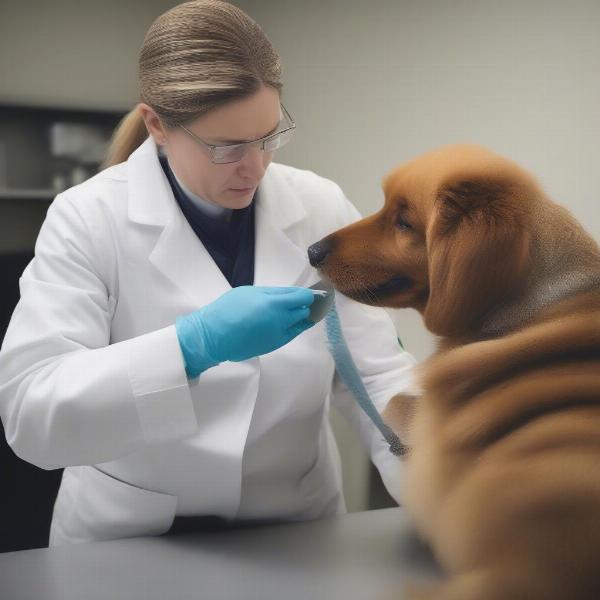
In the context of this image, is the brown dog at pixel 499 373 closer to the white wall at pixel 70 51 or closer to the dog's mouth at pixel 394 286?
the dog's mouth at pixel 394 286

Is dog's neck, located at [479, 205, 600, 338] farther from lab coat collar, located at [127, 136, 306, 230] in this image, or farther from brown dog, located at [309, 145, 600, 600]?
lab coat collar, located at [127, 136, 306, 230]

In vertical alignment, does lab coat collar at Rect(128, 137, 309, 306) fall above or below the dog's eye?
below

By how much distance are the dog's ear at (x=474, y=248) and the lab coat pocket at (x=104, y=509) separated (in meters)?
0.49

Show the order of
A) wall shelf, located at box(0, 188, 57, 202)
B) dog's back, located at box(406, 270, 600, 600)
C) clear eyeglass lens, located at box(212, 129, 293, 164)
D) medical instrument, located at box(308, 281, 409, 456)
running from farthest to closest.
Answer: wall shelf, located at box(0, 188, 57, 202)
clear eyeglass lens, located at box(212, 129, 293, 164)
medical instrument, located at box(308, 281, 409, 456)
dog's back, located at box(406, 270, 600, 600)

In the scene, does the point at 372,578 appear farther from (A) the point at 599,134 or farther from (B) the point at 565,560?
(A) the point at 599,134

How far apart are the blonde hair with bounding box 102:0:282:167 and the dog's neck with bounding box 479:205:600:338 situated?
0.39 metres

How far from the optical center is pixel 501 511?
17.3 inches

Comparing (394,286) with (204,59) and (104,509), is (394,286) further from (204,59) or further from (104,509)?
(104,509)

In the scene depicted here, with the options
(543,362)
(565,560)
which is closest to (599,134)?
(543,362)

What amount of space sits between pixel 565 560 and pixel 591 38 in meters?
0.38

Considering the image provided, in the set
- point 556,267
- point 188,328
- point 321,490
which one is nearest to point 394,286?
point 556,267

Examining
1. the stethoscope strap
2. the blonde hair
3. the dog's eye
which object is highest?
the blonde hair

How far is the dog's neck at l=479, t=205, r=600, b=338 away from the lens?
48cm

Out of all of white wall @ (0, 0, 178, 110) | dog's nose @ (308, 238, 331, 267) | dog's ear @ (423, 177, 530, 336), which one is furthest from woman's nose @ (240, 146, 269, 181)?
white wall @ (0, 0, 178, 110)
